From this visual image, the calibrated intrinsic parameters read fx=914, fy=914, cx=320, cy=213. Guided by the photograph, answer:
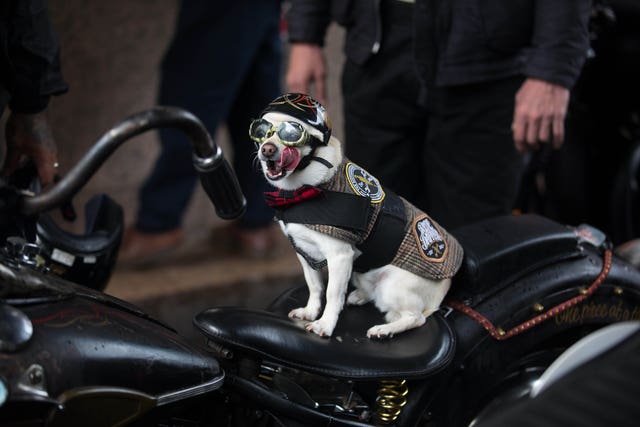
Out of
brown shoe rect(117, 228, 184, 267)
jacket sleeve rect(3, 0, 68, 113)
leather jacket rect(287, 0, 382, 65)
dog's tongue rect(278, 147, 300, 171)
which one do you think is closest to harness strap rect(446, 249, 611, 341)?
dog's tongue rect(278, 147, 300, 171)

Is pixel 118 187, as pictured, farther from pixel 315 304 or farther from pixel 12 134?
pixel 315 304

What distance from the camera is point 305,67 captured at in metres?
2.38

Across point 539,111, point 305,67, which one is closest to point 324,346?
point 539,111

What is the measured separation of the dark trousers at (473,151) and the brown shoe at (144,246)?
5.39 feet

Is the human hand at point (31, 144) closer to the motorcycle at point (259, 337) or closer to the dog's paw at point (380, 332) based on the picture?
the motorcycle at point (259, 337)

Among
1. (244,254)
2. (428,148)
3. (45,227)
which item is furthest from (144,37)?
(45,227)

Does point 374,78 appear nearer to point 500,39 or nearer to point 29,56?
point 500,39

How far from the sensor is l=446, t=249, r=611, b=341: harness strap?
1.67 m

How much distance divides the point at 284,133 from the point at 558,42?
0.92 m

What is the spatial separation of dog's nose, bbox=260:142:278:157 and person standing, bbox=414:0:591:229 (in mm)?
870

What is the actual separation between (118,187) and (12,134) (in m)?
2.01

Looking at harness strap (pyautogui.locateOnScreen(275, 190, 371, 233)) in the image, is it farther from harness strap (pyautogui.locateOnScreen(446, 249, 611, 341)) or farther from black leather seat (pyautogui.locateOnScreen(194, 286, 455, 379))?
harness strap (pyautogui.locateOnScreen(446, 249, 611, 341))

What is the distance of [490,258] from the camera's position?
1.70 meters

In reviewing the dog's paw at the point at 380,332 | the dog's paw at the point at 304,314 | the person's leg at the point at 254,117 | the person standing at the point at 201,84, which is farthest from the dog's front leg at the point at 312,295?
the person's leg at the point at 254,117
